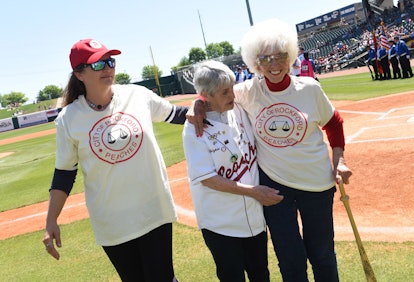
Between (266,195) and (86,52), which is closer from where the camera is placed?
(266,195)

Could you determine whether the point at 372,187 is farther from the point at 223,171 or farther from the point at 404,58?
the point at 404,58

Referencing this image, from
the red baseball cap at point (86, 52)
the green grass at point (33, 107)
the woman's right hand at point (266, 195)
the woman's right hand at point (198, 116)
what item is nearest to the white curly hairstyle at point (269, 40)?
the woman's right hand at point (198, 116)

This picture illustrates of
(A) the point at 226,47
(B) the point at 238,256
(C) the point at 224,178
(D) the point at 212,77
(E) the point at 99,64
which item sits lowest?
(B) the point at 238,256

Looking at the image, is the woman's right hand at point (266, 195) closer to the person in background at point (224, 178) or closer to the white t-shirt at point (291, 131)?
the person in background at point (224, 178)

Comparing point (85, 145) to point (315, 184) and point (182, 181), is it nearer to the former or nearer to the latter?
point (315, 184)

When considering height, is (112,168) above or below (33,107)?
below

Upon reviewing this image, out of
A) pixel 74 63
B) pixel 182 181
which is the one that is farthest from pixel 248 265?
pixel 182 181

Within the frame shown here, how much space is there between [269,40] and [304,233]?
1.32 metres

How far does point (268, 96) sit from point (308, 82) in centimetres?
29

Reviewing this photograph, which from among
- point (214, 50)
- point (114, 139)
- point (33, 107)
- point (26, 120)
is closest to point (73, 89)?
point (114, 139)

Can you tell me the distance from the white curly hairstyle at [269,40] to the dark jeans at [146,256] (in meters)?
1.34

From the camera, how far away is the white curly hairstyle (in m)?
2.64

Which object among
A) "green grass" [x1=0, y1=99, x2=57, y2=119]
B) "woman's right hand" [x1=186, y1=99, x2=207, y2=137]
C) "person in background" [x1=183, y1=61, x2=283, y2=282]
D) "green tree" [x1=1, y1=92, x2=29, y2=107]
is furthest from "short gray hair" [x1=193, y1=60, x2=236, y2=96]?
"green tree" [x1=1, y1=92, x2=29, y2=107]

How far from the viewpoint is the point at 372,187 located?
551 cm
